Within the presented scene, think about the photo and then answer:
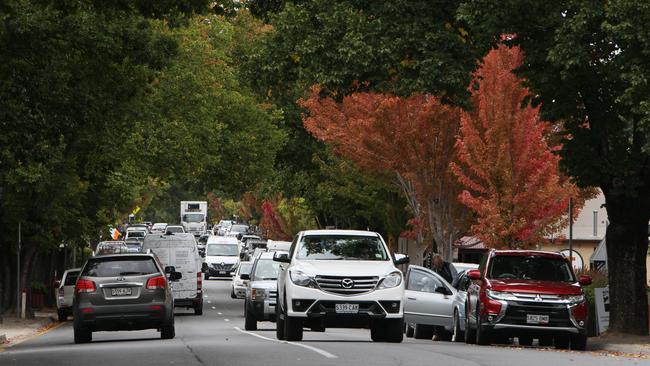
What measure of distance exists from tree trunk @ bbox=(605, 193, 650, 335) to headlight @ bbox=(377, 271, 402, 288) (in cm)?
788

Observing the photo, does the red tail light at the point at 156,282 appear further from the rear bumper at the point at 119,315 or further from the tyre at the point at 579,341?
the tyre at the point at 579,341

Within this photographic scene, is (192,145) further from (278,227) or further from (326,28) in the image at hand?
(278,227)

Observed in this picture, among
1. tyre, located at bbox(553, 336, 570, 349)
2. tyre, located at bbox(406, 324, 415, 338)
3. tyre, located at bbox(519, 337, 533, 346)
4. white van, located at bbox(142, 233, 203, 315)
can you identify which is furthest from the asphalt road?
white van, located at bbox(142, 233, 203, 315)

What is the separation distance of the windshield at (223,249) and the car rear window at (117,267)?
49157 mm

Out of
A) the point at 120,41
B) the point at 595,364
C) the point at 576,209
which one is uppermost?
the point at 120,41

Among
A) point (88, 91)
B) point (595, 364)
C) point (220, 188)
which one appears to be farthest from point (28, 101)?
point (220, 188)

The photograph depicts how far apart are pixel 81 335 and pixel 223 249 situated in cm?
4965

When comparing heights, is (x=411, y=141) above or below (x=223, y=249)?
above

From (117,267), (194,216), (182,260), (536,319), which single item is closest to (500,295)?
(536,319)

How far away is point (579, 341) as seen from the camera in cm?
2395

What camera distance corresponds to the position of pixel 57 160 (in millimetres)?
33656

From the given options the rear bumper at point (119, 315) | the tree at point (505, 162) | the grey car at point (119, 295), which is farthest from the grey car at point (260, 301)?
the tree at point (505, 162)

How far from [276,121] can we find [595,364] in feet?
132

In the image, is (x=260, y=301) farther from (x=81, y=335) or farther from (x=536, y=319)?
(x=536, y=319)
